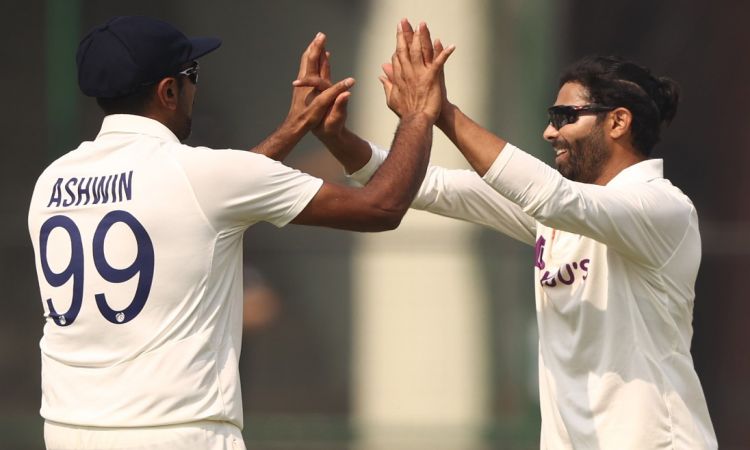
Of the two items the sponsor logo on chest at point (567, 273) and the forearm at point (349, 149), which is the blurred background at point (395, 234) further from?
the sponsor logo on chest at point (567, 273)

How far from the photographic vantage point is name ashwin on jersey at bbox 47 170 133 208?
377 cm

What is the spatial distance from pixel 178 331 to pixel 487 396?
13.9ft

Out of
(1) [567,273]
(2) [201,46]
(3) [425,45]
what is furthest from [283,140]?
(1) [567,273]

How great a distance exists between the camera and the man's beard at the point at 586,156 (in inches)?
182

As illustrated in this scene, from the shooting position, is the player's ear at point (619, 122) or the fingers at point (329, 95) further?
the player's ear at point (619, 122)

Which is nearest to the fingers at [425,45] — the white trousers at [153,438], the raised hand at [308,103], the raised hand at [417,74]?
the raised hand at [417,74]

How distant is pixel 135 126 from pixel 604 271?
1527 mm

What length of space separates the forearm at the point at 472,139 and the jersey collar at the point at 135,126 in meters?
0.81

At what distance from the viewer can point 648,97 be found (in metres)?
4.66

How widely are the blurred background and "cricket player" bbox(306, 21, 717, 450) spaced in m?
3.07

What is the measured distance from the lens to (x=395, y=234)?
777cm

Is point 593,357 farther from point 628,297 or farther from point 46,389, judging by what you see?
point 46,389

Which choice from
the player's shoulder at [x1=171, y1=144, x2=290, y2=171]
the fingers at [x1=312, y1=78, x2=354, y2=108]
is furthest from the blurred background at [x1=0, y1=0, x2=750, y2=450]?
the player's shoulder at [x1=171, y1=144, x2=290, y2=171]

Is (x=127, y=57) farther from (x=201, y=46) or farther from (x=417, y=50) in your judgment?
(x=417, y=50)
